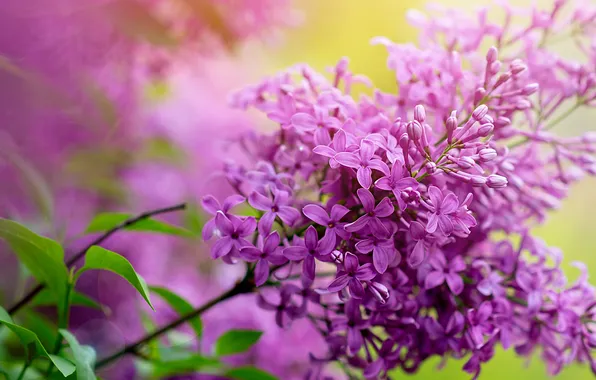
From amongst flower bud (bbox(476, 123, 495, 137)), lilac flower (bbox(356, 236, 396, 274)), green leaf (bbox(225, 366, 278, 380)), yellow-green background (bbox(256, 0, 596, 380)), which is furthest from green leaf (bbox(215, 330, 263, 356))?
yellow-green background (bbox(256, 0, 596, 380))

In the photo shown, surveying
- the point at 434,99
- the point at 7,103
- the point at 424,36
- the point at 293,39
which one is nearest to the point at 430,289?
the point at 434,99

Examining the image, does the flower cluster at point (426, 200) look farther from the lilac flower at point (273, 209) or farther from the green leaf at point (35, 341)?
the green leaf at point (35, 341)

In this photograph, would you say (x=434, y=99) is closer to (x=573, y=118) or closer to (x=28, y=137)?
(x=28, y=137)

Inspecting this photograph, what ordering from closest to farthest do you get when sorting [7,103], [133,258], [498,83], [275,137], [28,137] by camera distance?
[498,83]
[275,137]
[7,103]
[28,137]
[133,258]

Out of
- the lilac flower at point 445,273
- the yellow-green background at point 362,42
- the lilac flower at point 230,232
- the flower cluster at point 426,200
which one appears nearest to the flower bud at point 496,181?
the flower cluster at point 426,200

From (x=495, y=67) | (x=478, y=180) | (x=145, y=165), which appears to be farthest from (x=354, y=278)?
(x=145, y=165)

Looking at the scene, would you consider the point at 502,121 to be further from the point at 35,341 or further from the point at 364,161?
the point at 35,341
